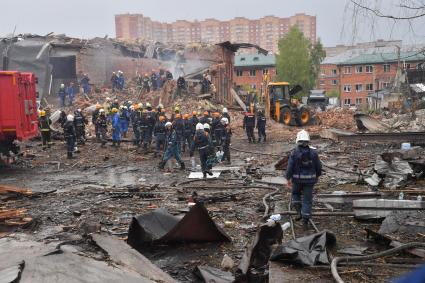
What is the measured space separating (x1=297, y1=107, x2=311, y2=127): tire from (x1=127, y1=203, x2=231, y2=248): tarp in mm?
20701

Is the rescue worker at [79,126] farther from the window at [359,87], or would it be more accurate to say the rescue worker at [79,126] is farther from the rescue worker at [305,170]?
the window at [359,87]

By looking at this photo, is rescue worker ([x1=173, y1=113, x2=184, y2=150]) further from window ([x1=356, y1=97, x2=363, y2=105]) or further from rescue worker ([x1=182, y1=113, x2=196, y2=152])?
window ([x1=356, y1=97, x2=363, y2=105])

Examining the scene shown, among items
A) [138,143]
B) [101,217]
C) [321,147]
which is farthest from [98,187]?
[321,147]

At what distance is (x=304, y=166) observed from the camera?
25.1 ft

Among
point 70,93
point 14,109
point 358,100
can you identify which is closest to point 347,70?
point 358,100

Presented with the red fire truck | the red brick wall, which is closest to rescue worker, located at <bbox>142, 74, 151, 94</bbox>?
the red fire truck

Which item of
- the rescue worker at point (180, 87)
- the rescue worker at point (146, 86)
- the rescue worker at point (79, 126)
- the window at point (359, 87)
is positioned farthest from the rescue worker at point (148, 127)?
the window at point (359, 87)

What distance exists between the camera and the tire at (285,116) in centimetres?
2625

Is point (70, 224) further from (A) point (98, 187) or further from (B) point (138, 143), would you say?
(B) point (138, 143)

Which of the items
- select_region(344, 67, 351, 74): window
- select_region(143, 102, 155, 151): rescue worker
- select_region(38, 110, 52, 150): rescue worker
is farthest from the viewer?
select_region(344, 67, 351, 74): window

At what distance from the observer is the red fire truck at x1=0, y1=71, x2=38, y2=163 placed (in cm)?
1410

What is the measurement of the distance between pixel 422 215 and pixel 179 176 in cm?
754

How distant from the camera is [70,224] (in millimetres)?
8406

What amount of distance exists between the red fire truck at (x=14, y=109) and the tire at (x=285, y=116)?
14.7 metres
